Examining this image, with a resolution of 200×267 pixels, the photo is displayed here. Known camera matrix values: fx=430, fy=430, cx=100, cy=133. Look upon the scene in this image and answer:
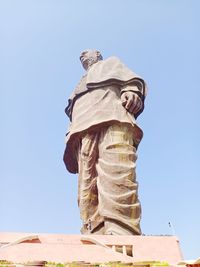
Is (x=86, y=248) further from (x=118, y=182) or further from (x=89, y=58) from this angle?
(x=89, y=58)

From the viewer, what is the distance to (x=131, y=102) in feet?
27.3

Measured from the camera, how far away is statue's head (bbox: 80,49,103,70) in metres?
9.59

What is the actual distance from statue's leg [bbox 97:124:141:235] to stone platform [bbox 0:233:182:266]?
3.99ft

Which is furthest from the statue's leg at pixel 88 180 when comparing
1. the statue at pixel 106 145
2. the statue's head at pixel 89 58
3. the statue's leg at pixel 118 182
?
the statue's head at pixel 89 58

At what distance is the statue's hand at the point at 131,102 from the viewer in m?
8.31

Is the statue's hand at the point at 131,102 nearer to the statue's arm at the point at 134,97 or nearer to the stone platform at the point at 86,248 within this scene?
the statue's arm at the point at 134,97

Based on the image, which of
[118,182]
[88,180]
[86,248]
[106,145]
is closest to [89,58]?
[106,145]

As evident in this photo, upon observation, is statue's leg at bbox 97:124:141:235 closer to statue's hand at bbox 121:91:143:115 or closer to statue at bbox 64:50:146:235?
statue at bbox 64:50:146:235

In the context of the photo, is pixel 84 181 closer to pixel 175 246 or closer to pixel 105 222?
pixel 105 222

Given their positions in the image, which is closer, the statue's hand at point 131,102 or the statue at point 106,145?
the statue at point 106,145

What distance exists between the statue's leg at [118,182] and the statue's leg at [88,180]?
183 mm

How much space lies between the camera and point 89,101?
340 inches

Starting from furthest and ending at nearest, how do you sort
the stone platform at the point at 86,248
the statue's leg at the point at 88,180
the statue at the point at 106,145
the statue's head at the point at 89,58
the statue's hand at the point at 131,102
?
the statue's head at the point at 89,58 < the statue's hand at the point at 131,102 < the statue's leg at the point at 88,180 < the statue at the point at 106,145 < the stone platform at the point at 86,248

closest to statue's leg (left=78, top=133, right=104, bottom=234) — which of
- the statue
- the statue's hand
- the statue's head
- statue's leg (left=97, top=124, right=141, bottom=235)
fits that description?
the statue
